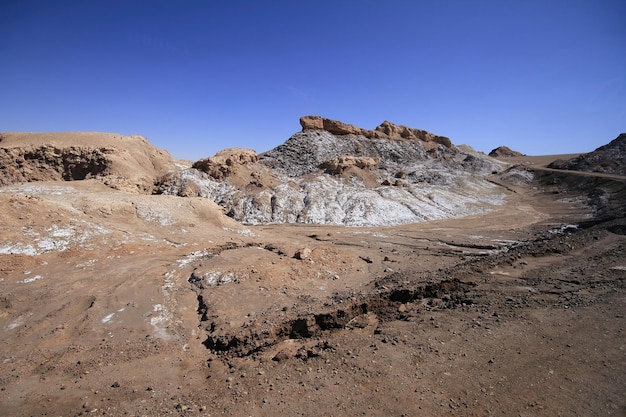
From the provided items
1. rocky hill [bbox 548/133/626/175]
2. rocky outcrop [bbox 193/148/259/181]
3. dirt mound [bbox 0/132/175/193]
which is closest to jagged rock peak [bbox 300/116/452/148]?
rocky outcrop [bbox 193/148/259/181]

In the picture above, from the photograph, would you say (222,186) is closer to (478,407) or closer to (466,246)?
(466,246)

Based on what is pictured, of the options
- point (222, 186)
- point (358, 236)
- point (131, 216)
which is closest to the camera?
point (131, 216)

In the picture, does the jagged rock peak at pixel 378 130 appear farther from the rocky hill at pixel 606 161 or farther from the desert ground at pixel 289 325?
the desert ground at pixel 289 325

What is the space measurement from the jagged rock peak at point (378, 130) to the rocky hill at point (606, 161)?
1727 cm

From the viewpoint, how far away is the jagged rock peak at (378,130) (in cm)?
4603

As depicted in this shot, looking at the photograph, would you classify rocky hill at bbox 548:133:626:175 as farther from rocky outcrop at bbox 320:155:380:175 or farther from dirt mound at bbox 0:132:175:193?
dirt mound at bbox 0:132:175:193

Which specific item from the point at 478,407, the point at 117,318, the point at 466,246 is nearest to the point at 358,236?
the point at 466,246

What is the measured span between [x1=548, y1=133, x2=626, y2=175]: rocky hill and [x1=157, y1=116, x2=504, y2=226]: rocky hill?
38.3ft

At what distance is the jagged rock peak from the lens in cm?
4603

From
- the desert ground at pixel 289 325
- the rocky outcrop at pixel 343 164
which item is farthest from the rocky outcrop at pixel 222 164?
the desert ground at pixel 289 325

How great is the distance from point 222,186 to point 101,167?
10321 millimetres

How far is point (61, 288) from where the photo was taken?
10.2 m

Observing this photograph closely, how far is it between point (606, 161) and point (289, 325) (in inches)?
2169

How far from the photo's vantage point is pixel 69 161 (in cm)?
2867
